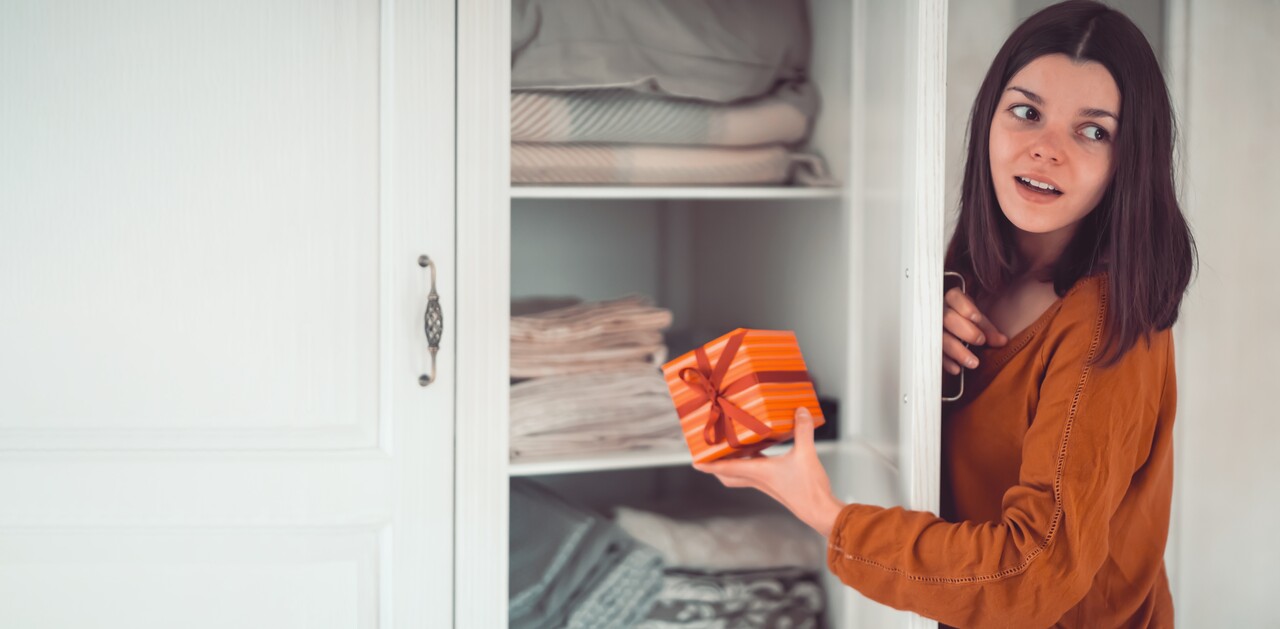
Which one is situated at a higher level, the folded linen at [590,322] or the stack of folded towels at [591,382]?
the folded linen at [590,322]

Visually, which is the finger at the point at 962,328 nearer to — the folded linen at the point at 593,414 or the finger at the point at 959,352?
Answer: the finger at the point at 959,352

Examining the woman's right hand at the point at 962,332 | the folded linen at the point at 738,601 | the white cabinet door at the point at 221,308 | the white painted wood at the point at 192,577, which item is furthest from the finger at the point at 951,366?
the white painted wood at the point at 192,577

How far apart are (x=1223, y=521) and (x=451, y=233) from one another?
1.32m

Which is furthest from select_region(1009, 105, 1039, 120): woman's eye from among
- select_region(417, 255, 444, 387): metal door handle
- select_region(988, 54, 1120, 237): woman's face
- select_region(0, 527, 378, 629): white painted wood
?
select_region(0, 527, 378, 629): white painted wood

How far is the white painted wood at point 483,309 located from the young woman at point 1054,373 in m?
0.34

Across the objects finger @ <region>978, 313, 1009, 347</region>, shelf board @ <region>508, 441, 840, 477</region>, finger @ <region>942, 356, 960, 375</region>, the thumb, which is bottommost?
shelf board @ <region>508, 441, 840, 477</region>

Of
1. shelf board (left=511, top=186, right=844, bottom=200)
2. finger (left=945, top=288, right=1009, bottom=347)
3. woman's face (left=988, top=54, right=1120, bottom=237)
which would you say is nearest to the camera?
woman's face (left=988, top=54, right=1120, bottom=237)

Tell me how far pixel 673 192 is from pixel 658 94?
0.17m

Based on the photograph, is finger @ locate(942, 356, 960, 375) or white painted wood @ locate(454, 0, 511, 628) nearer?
finger @ locate(942, 356, 960, 375)

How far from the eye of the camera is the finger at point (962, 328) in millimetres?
1167

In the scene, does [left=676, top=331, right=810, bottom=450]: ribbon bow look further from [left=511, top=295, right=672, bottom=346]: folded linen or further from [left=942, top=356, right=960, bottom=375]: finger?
[left=511, top=295, right=672, bottom=346]: folded linen

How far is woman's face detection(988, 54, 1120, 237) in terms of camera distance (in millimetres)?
1081

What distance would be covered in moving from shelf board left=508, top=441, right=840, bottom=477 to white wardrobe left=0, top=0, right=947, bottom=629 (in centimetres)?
8


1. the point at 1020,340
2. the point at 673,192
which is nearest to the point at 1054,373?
the point at 1020,340
